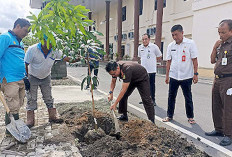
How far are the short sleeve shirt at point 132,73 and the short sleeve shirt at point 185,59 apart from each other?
771 millimetres

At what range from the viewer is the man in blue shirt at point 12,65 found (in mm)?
3465

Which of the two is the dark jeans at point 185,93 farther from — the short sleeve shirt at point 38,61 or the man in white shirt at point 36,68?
the short sleeve shirt at point 38,61

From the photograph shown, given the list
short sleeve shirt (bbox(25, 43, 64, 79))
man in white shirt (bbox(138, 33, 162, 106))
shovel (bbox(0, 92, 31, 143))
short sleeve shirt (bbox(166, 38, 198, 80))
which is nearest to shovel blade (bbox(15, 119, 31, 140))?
shovel (bbox(0, 92, 31, 143))

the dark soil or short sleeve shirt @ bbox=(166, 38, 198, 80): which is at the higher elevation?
short sleeve shirt @ bbox=(166, 38, 198, 80)

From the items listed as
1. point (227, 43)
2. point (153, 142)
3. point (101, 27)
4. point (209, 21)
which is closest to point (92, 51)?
point (153, 142)

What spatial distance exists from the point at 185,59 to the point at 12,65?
10.7 feet

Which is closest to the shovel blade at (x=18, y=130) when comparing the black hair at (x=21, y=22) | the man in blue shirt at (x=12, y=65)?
the man in blue shirt at (x=12, y=65)

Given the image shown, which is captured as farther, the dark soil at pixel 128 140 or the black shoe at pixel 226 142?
the black shoe at pixel 226 142

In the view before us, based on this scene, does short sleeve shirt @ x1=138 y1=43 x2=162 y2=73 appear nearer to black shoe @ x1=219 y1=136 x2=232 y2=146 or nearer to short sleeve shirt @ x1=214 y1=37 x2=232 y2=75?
short sleeve shirt @ x1=214 y1=37 x2=232 y2=75

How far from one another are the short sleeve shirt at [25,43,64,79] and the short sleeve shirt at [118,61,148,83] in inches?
50.5

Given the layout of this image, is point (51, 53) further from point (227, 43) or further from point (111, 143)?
point (227, 43)

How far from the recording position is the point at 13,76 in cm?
A: 351

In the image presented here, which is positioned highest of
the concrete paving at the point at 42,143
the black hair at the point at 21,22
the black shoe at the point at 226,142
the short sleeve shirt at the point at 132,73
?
the black hair at the point at 21,22

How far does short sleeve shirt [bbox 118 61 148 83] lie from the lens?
12.6ft
